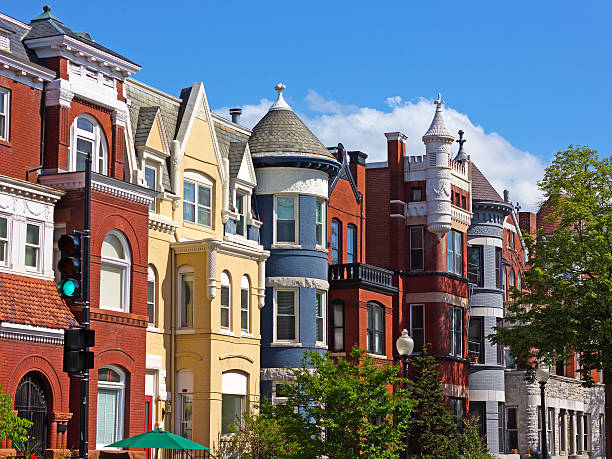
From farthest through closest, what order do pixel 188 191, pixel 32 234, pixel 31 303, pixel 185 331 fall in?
pixel 188 191 → pixel 185 331 → pixel 32 234 → pixel 31 303

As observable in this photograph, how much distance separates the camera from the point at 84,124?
116 ft

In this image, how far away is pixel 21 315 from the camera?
99.7ft

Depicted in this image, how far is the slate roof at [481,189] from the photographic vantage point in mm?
59703

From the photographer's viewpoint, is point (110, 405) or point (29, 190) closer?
point (29, 190)

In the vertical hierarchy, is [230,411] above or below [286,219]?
below

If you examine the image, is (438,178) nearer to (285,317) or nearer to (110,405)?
(285,317)

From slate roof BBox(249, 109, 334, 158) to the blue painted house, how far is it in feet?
0.13

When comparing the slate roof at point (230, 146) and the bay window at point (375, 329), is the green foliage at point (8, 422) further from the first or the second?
the bay window at point (375, 329)

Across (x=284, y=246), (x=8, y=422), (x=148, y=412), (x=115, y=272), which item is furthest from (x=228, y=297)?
(x=8, y=422)

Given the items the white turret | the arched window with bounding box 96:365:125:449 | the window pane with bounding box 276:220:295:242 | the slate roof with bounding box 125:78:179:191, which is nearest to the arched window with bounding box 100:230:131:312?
the arched window with bounding box 96:365:125:449

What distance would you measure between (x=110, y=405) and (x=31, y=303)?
4639 millimetres

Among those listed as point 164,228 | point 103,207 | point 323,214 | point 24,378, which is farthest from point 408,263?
point 24,378

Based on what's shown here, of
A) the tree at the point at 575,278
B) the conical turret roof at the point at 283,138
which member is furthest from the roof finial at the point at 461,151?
the conical turret roof at the point at 283,138

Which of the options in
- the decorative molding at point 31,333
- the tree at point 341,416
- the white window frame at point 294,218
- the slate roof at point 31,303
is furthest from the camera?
the white window frame at point 294,218
